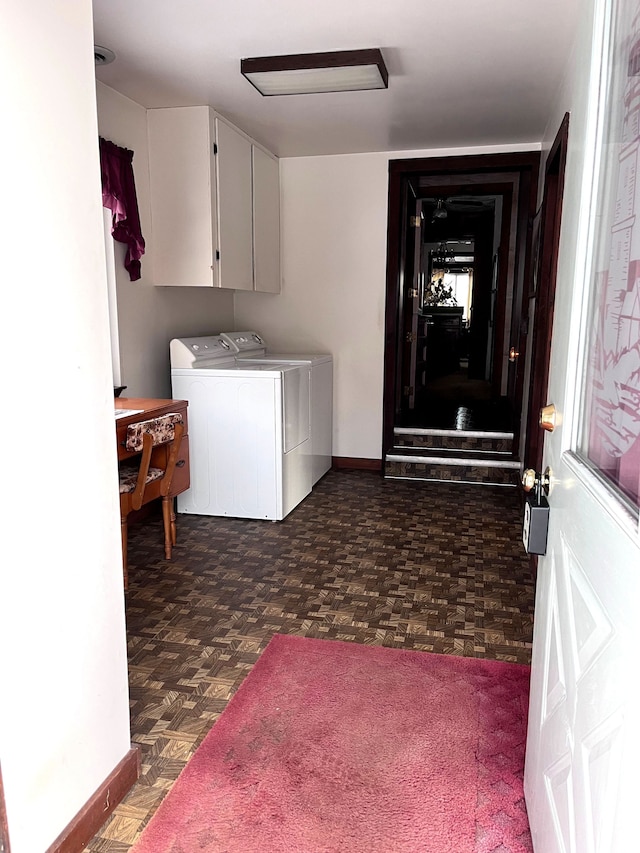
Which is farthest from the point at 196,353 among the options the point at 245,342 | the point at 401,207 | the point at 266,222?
the point at 401,207

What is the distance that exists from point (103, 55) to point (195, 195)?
95cm

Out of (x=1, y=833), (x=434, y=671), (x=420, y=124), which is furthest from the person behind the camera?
(x=420, y=124)

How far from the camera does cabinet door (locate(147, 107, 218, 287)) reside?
3611 mm

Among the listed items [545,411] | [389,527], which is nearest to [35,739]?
[545,411]

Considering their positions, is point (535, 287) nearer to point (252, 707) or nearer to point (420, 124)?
point (420, 124)

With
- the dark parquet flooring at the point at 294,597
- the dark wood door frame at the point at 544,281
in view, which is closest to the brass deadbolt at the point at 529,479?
the dark parquet flooring at the point at 294,597

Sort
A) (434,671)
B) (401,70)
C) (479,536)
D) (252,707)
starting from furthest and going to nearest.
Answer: (479,536)
(401,70)
(434,671)
(252,707)

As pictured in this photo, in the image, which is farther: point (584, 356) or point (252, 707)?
point (252, 707)

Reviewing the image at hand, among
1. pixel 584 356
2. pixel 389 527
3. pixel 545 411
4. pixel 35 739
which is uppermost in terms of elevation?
pixel 584 356

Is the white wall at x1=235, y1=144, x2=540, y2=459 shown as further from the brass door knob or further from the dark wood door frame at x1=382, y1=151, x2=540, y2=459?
the brass door knob

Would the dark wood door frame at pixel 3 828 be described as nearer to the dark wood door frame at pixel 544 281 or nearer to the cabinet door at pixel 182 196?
the dark wood door frame at pixel 544 281

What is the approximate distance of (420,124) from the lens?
12.7 feet

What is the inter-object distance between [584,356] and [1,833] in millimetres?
1456

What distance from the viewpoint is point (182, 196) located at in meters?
3.69
